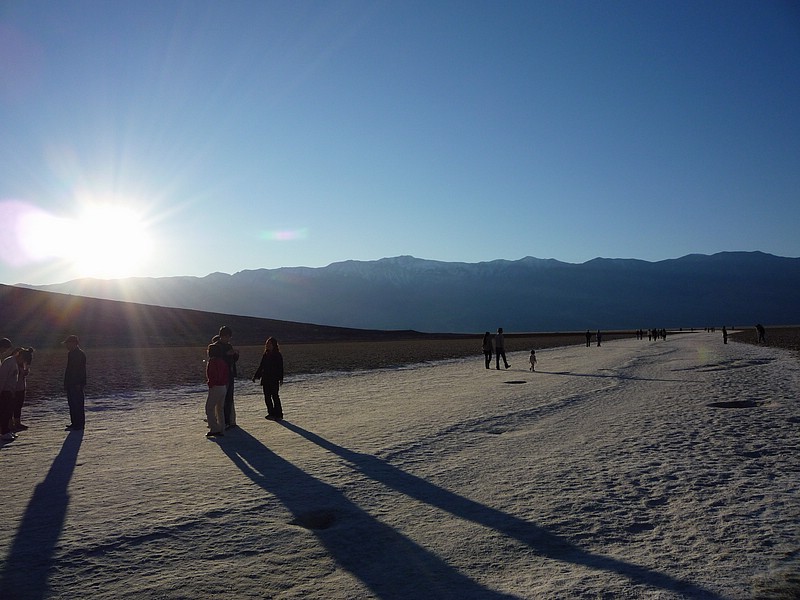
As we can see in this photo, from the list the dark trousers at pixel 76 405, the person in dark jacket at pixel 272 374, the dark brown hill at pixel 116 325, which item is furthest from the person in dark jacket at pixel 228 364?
the dark brown hill at pixel 116 325

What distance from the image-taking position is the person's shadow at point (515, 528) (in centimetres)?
441

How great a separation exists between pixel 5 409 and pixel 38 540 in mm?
7045

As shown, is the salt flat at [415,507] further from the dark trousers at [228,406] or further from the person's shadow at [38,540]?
the dark trousers at [228,406]

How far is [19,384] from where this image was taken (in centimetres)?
1155

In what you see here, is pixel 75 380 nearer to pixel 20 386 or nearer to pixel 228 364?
pixel 20 386

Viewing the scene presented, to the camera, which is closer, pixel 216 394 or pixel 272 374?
pixel 216 394

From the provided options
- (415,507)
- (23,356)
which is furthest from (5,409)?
(415,507)

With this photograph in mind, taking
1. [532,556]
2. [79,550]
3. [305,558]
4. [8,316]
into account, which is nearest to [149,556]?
[79,550]

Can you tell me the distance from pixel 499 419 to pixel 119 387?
16409 millimetres

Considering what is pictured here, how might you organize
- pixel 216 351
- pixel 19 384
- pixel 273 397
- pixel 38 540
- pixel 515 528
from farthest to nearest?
pixel 273 397 → pixel 19 384 → pixel 216 351 → pixel 515 528 → pixel 38 540

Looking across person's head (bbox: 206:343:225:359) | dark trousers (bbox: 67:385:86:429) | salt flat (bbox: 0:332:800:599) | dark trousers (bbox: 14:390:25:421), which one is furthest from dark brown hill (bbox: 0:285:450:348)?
salt flat (bbox: 0:332:800:599)

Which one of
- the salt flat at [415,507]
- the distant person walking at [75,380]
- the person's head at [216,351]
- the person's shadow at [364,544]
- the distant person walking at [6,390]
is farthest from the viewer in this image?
the distant person walking at [75,380]

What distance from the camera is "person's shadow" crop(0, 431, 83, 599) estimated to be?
4430 millimetres

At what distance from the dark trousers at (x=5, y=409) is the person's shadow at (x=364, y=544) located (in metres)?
6.25
